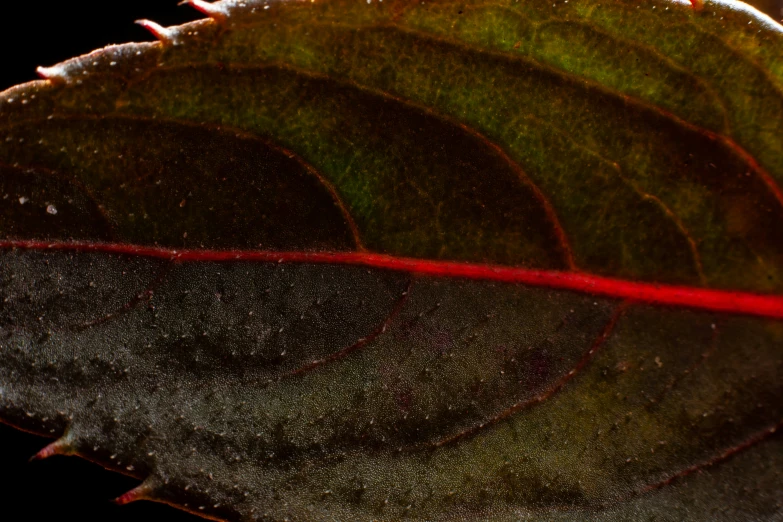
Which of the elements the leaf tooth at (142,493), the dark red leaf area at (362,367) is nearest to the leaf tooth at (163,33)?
the dark red leaf area at (362,367)

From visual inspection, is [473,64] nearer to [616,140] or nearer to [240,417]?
[616,140]

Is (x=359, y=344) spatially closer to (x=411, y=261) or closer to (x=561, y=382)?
(x=411, y=261)

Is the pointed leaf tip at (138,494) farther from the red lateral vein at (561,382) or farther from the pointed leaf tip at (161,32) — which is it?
the pointed leaf tip at (161,32)

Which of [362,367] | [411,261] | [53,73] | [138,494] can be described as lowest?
[138,494]

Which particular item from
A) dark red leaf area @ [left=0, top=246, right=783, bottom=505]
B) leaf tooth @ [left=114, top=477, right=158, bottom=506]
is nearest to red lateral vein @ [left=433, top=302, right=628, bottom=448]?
dark red leaf area @ [left=0, top=246, right=783, bottom=505]

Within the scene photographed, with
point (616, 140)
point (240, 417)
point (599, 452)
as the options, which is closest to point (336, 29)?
point (616, 140)

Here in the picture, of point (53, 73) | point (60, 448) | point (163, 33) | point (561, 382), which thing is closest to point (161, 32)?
point (163, 33)

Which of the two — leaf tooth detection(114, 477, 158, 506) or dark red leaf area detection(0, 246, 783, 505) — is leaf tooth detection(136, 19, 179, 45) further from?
leaf tooth detection(114, 477, 158, 506)
